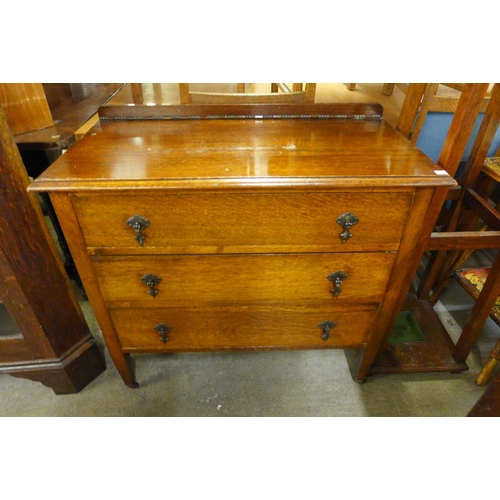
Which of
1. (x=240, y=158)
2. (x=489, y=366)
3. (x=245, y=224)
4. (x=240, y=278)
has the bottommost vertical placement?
(x=489, y=366)

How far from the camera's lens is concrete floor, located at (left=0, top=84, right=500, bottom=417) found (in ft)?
4.40

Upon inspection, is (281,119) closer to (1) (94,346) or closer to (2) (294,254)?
(2) (294,254)

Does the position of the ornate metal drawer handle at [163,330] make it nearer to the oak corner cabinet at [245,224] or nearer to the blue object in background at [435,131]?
the oak corner cabinet at [245,224]

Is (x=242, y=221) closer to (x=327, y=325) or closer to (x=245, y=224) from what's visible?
(x=245, y=224)

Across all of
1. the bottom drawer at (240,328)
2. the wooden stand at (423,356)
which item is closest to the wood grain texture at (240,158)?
the bottom drawer at (240,328)

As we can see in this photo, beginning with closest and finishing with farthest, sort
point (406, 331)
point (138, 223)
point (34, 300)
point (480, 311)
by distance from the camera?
1. point (138, 223)
2. point (34, 300)
3. point (480, 311)
4. point (406, 331)

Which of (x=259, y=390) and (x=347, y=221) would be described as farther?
(x=259, y=390)

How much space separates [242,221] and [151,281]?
1.09 feet

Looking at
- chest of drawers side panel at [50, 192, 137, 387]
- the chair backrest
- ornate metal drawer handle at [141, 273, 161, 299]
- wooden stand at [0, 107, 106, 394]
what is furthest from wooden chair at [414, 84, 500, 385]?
wooden stand at [0, 107, 106, 394]

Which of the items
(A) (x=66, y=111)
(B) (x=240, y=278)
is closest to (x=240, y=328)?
(B) (x=240, y=278)

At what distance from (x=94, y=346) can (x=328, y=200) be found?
1.10 meters

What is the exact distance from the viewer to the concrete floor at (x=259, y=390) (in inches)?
52.7

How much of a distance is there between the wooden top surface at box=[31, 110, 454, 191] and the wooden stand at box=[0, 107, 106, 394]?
19cm

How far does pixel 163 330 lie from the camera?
45.0 inches
